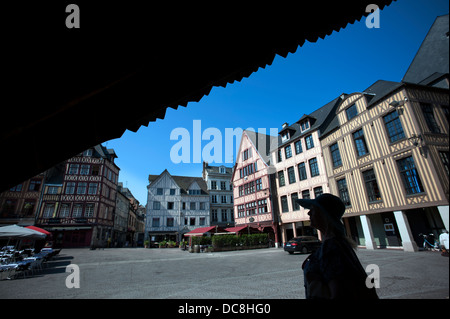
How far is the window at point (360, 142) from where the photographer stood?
1414 cm

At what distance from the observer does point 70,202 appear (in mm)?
31297

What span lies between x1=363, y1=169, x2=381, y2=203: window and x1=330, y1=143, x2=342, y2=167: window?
8.89 ft

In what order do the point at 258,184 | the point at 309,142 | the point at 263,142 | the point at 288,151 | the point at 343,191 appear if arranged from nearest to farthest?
the point at 343,191 → the point at 309,142 → the point at 288,151 → the point at 258,184 → the point at 263,142

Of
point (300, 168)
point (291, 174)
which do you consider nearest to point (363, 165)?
point (300, 168)

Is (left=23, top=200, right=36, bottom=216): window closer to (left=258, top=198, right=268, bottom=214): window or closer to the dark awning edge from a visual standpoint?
(left=258, top=198, right=268, bottom=214): window

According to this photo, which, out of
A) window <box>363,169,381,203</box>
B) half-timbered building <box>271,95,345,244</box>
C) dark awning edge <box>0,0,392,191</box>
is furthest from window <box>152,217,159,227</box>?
dark awning edge <box>0,0,392,191</box>

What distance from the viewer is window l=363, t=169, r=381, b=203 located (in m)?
14.7

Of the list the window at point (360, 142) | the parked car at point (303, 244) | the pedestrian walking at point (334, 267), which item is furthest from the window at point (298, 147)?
the pedestrian walking at point (334, 267)

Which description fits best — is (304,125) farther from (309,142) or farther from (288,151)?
(288,151)

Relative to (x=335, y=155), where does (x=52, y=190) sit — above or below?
above

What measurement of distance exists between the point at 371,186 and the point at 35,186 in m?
40.2

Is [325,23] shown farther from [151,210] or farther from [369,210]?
[151,210]

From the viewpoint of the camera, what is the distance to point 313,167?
70.6 feet
